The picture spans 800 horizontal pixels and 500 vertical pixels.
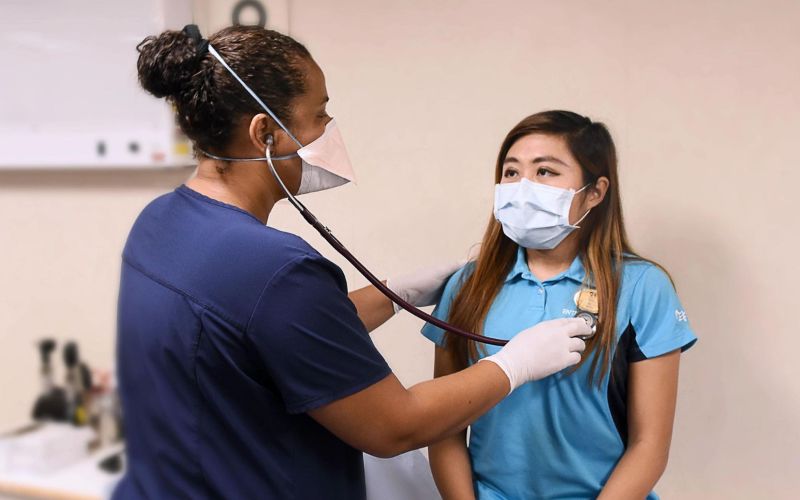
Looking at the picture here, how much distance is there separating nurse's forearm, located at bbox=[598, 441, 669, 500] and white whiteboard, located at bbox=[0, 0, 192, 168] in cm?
131

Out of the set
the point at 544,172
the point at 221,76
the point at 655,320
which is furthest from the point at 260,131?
the point at 655,320

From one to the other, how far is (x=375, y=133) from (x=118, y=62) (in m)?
0.75

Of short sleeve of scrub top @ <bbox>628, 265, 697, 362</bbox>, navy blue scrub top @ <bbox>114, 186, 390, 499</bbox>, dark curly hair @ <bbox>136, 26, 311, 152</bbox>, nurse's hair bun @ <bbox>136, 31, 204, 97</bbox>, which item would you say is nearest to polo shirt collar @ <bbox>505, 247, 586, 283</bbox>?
short sleeve of scrub top @ <bbox>628, 265, 697, 362</bbox>

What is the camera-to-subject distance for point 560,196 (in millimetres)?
1202

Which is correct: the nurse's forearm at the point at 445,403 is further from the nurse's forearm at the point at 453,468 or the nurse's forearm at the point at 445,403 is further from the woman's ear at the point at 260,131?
the woman's ear at the point at 260,131

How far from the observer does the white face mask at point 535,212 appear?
1203 mm

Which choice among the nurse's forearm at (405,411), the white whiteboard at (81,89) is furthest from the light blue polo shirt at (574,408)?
the white whiteboard at (81,89)

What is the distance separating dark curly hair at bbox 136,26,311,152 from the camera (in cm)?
91

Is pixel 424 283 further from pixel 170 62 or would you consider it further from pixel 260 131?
pixel 170 62

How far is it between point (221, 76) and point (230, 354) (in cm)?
40

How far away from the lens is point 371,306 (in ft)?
4.68

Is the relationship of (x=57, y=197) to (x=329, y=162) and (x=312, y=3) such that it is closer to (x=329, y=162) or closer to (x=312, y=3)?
(x=312, y=3)

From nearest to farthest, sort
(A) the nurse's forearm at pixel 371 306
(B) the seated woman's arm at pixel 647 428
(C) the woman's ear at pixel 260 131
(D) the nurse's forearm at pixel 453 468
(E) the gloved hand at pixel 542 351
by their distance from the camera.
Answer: (C) the woman's ear at pixel 260 131 < (E) the gloved hand at pixel 542 351 < (B) the seated woman's arm at pixel 647 428 < (D) the nurse's forearm at pixel 453 468 < (A) the nurse's forearm at pixel 371 306

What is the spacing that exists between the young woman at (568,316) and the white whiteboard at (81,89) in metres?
0.97
